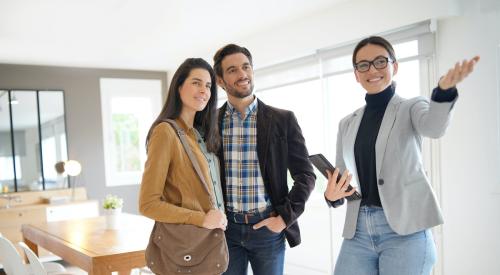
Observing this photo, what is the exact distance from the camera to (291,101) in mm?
4750

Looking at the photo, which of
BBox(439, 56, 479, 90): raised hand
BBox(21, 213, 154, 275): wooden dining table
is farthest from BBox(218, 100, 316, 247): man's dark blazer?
BBox(21, 213, 154, 275): wooden dining table

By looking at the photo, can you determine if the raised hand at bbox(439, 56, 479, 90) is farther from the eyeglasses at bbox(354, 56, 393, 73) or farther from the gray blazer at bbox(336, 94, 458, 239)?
the eyeglasses at bbox(354, 56, 393, 73)

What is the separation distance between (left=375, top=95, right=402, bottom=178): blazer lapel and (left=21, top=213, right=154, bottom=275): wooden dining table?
1498mm

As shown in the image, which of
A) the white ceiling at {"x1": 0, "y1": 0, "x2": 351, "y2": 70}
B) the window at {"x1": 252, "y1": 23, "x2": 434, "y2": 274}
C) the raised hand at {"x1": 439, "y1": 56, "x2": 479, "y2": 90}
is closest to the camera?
the raised hand at {"x1": 439, "y1": 56, "x2": 479, "y2": 90}

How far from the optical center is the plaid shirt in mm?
1814

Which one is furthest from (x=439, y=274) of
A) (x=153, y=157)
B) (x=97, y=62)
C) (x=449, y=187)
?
(x=97, y=62)

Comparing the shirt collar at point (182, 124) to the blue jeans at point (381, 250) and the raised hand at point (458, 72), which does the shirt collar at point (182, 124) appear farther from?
the raised hand at point (458, 72)

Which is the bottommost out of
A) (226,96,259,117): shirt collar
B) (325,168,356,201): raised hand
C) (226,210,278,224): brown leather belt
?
(226,210,278,224): brown leather belt

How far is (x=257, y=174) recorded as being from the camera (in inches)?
72.3

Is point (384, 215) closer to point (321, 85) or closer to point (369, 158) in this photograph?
point (369, 158)

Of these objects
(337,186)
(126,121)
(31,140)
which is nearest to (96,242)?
(337,186)

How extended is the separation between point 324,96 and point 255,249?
2.65 metres

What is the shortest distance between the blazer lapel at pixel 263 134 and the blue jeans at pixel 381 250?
1.46 ft

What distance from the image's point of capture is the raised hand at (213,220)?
5.10 ft
